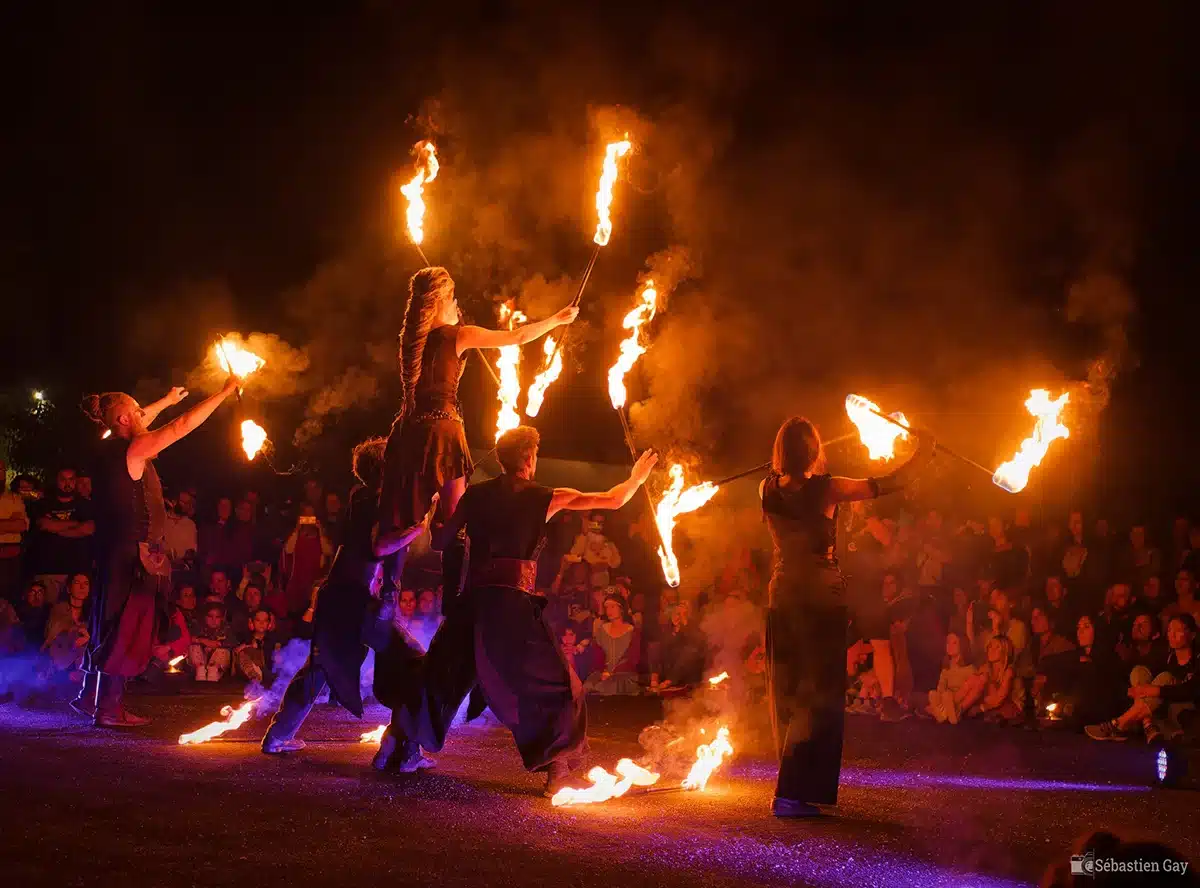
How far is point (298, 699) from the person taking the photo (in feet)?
21.6

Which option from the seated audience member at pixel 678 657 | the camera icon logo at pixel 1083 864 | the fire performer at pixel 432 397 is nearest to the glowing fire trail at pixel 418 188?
the fire performer at pixel 432 397

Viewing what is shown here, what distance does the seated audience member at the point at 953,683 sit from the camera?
32.4ft

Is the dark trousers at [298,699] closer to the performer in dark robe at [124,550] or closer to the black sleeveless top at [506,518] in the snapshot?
the black sleeveless top at [506,518]

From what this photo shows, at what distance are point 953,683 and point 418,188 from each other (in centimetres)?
591

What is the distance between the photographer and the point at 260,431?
805cm

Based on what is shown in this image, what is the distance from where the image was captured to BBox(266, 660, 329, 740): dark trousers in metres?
6.54

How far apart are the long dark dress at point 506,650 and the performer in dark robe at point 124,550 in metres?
2.57

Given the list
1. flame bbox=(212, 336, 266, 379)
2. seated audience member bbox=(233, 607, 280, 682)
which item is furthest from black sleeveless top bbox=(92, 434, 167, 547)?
seated audience member bbox=(233, 607, 280, 682)

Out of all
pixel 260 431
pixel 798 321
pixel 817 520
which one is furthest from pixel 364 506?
pixel 798 321

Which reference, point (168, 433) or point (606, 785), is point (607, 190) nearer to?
point (168, 433)

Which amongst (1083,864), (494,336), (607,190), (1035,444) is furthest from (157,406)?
(1083,864)

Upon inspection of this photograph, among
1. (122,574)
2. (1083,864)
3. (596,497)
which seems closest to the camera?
(1083,864)

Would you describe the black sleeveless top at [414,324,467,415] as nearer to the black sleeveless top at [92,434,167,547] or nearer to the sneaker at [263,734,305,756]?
the sneaker at [263,734,305,756]

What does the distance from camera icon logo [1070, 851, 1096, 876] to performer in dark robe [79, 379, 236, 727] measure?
256 inches
